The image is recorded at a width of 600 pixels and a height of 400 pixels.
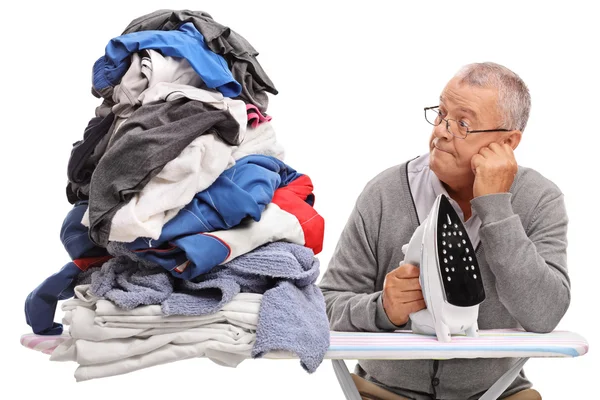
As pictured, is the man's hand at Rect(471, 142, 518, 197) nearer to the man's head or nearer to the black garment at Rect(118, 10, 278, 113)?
the man's head

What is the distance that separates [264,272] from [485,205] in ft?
2.16

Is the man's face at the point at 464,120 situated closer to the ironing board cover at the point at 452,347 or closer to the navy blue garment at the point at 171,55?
the ironing board cover at the point at 452,347

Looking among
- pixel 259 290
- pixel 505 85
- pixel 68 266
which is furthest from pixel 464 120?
Answer: pixel 68 266

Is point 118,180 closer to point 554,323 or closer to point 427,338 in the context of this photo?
point 427,338

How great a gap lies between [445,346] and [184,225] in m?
0.69

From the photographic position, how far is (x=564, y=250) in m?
2.63

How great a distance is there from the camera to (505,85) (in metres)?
2.60

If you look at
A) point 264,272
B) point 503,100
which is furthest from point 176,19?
point 503,100

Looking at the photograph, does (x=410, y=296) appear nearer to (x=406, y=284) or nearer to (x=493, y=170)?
(x=406, y=284)

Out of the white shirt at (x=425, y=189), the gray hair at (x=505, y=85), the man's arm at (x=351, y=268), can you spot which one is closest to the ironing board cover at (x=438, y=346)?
the man's arm at (x=351, y=268)

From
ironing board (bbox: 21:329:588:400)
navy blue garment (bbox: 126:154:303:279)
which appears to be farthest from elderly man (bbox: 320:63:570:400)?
navy blue garment (bbox: 126:154:303:279)

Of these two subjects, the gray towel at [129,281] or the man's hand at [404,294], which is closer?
the gray towel at [129,281]

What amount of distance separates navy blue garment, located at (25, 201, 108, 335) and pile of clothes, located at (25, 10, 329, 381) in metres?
0.02

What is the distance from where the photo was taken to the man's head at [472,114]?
8.45 ft
